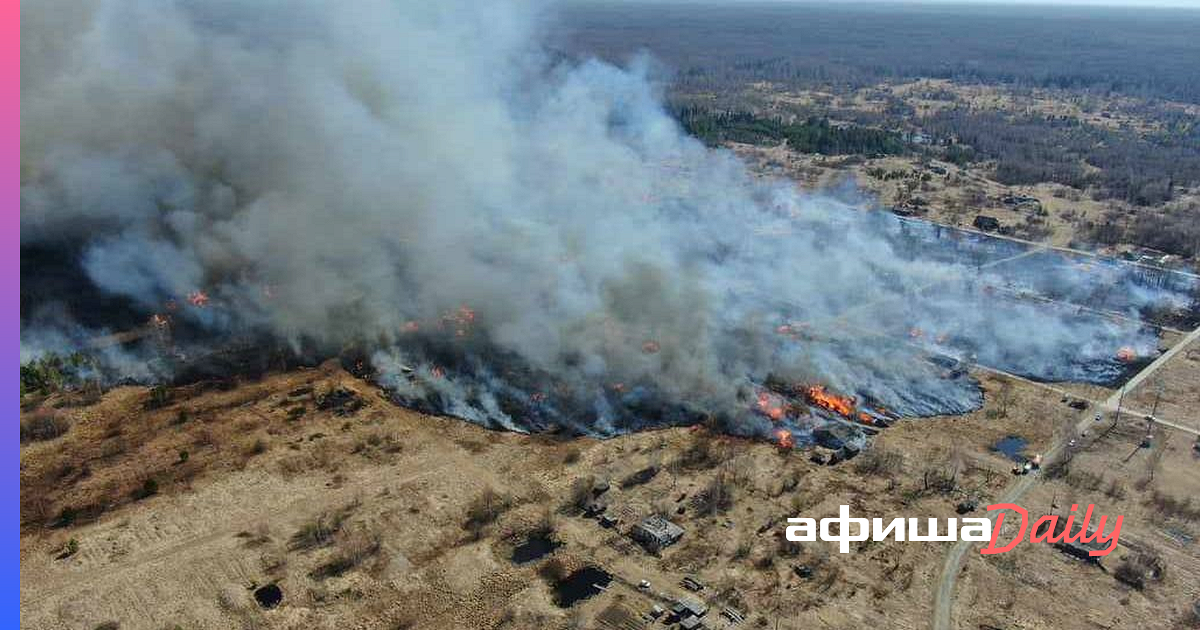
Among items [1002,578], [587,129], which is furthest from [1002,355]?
[587,129]

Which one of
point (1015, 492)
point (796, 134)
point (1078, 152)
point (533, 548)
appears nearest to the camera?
point (533, 548)

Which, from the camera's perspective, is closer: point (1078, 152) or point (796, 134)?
point (796, 134)

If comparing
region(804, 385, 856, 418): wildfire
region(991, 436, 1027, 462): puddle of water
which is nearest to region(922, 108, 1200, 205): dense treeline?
region(991, 436, 1027, 462): puddle of water

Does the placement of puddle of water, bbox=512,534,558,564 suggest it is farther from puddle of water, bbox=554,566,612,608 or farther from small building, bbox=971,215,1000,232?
small building, bbox=971,215,1000,232

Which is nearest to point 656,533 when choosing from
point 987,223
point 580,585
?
point 580,585

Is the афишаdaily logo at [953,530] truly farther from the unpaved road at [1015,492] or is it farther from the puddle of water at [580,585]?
the puddle of water at [580,585]

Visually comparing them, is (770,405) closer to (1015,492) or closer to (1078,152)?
(1015,492)

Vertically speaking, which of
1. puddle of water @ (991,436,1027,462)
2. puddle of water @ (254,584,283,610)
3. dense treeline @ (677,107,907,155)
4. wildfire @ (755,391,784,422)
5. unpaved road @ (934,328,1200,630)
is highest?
dense treeline @ (677,107,907,155)
